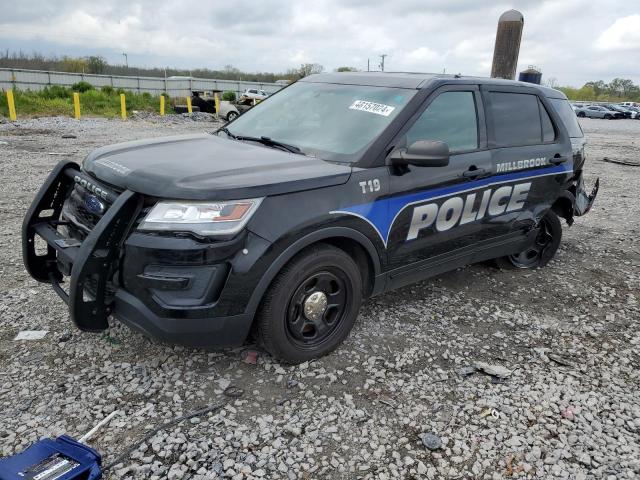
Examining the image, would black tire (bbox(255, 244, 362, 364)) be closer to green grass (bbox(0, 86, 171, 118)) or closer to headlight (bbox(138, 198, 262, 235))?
headlight (bbox(138, 198, 262, 235))

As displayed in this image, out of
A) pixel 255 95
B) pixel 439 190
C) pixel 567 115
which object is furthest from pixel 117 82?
pixel 439 190

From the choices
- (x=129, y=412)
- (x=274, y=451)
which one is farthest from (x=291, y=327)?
(x=129, y=412)

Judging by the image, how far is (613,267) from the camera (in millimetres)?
5418

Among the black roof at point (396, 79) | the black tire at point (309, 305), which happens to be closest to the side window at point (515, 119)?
the black roof at point (396, 79)

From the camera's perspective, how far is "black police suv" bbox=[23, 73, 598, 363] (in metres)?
2.68

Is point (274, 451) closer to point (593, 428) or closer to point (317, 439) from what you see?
point (317, 439)

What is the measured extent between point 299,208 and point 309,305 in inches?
25.2

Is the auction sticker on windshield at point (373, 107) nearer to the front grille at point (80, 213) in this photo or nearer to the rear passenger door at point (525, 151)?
the rear passenger door at point (525, 151)

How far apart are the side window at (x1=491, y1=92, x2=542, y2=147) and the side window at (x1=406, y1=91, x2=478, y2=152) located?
1.00 ft

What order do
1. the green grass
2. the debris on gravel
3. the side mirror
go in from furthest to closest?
the green grass
the debris on gravel
the side mirror

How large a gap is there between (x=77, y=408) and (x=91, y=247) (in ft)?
2.96

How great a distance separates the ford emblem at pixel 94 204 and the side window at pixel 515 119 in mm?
3020

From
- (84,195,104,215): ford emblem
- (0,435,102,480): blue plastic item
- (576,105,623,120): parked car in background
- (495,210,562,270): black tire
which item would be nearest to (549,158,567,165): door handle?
(495,210,562,270): black tire

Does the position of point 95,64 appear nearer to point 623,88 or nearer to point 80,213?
point 80,213
